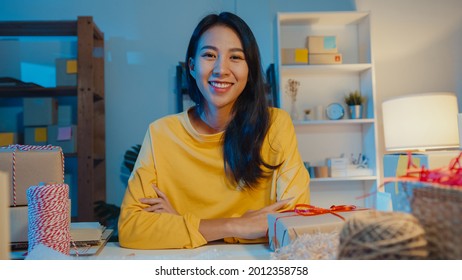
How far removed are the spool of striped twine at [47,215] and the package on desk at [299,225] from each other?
1.14 ft

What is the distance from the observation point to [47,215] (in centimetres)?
71

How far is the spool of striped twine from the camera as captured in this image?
705 millimetres

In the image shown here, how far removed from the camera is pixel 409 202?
41cm

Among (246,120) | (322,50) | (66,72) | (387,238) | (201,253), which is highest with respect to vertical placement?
(322,50)

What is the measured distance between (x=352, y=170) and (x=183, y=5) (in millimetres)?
1463

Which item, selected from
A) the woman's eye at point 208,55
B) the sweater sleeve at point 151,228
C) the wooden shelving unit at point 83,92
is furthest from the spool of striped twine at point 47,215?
the wooden shelving unit at point 83,92

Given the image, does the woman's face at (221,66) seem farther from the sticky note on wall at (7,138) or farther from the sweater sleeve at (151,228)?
the sticky note on wall at (7,138)

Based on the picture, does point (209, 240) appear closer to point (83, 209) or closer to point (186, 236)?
point (186, 236)

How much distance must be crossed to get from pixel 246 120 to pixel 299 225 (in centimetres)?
62

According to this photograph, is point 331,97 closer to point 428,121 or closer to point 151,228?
point 428,121

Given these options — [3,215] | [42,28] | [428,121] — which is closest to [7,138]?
[42,28]

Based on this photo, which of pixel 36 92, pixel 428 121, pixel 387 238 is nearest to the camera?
pixel 387 238

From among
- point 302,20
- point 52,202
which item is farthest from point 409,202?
point 302,20

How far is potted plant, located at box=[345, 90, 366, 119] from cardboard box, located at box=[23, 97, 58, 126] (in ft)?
5.63
